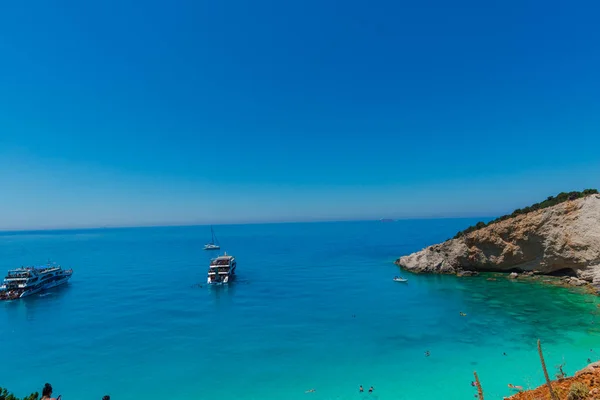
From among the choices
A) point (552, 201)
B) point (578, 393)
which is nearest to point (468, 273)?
point (552, 201)

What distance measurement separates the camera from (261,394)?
72.4 ft

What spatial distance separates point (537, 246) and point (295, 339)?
46.4m

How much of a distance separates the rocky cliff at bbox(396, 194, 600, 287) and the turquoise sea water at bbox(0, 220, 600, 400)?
6.20 m

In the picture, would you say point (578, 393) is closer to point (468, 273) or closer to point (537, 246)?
point (537, 246)

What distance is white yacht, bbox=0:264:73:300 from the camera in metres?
55.5

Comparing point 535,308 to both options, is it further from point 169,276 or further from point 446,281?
point 169,276

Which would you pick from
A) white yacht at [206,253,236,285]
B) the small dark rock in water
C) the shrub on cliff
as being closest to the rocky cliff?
the small dark rock in water

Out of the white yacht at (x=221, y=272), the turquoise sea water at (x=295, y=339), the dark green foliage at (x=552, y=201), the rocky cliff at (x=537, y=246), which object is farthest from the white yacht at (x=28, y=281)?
the dark green foliage at (x=552, y=201)

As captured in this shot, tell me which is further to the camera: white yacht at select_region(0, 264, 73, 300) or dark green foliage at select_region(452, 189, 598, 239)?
white yacht at select_region(0, 264, 73, 300)

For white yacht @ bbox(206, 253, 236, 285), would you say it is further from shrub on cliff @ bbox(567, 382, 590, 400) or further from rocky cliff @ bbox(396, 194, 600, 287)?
shrub on cliff @ bbox(567, 382, 590, 400)

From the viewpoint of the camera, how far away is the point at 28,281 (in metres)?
57.5

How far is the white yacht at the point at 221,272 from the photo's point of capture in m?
62.2

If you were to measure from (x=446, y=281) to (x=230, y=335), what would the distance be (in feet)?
140

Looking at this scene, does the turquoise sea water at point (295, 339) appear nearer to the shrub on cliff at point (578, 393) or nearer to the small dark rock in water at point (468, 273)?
the small dark rock in water at point (468, 273)
